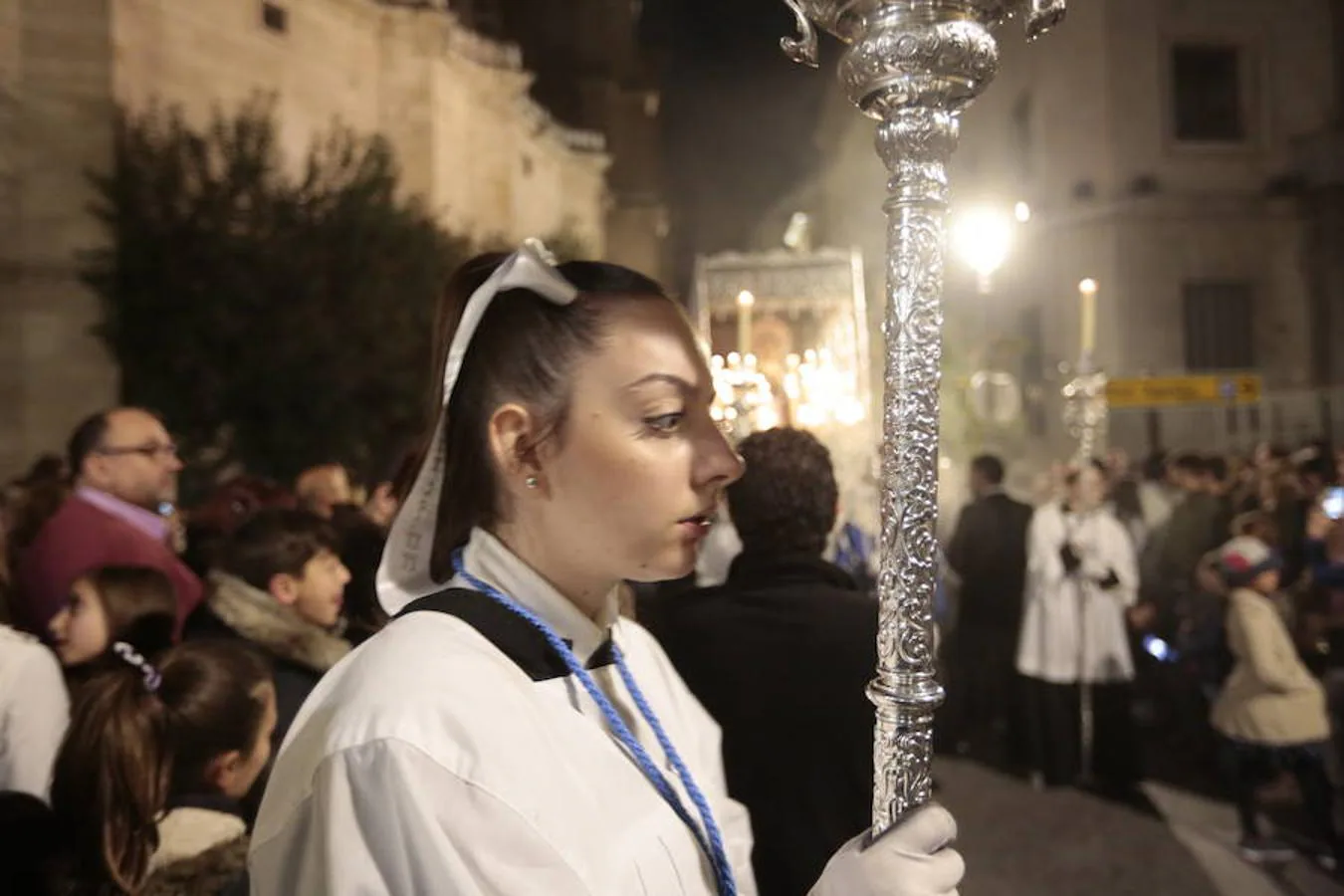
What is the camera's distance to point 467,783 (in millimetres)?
944

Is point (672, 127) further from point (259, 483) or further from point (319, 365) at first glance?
point (259, 483)

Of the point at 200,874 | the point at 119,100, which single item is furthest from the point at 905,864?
the point at 119,100

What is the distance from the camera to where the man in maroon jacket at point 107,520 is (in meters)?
3.46

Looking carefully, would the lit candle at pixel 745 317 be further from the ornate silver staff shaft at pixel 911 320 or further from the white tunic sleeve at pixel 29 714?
the ornate silver staff shaft at pixel 911 320

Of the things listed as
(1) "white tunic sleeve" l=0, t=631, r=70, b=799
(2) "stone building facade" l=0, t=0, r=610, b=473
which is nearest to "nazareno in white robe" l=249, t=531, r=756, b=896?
(1) "white tunic sleeve" l=0, t=631, r=70, b=799

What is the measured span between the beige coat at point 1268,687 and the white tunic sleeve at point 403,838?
173 inches

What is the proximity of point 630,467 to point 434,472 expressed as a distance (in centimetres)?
28

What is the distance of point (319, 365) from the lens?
1091 cm

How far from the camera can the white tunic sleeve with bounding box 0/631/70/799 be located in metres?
2.29

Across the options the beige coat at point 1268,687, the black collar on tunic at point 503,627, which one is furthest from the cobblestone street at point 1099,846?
the black collar on tunic at point 503,627

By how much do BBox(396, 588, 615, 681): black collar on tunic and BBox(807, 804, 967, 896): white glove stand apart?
0.38 m

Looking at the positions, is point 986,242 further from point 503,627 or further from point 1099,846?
point 503,627

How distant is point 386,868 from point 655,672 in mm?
618

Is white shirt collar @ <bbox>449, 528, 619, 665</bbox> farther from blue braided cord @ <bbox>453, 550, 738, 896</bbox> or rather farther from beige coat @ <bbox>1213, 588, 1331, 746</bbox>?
beige coat @ <bbox>1213, 588, 1331, 746</bbox>
